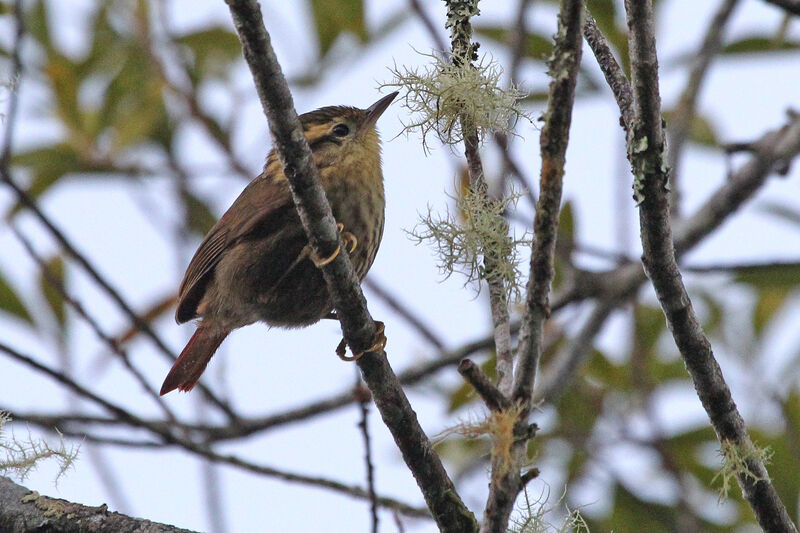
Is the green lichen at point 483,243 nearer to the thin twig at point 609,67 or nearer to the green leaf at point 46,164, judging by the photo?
the thin twig at point 609,67

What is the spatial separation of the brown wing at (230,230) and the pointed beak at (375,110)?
46cm

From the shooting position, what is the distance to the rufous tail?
3791 mm

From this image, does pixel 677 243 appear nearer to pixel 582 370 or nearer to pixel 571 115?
pixel 582 370

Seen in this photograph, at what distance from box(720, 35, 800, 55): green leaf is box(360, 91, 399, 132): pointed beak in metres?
1.83

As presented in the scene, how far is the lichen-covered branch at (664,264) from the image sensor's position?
189 cm

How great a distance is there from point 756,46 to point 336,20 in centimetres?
203

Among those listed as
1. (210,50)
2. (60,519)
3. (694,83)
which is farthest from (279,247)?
(694,83)

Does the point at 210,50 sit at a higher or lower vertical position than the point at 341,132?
higher

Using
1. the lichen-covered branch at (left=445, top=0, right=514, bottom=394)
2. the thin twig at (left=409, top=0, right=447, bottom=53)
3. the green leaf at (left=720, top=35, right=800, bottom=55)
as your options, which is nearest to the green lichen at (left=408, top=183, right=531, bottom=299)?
the lichen-covered branch at (left=445, top=0, right=514, bottom=394)

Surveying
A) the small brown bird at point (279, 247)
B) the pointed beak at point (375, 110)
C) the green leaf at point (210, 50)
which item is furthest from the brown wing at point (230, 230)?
the green leaf at point (210, 50)

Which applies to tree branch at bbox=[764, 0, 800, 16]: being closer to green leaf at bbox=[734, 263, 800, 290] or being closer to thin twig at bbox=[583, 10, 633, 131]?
green leaf at bbox=[734, 263, 800, 290]

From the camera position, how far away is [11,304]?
491 centimetres

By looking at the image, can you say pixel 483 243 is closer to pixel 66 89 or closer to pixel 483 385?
pixel 483 385

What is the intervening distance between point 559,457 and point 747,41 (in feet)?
7.15
